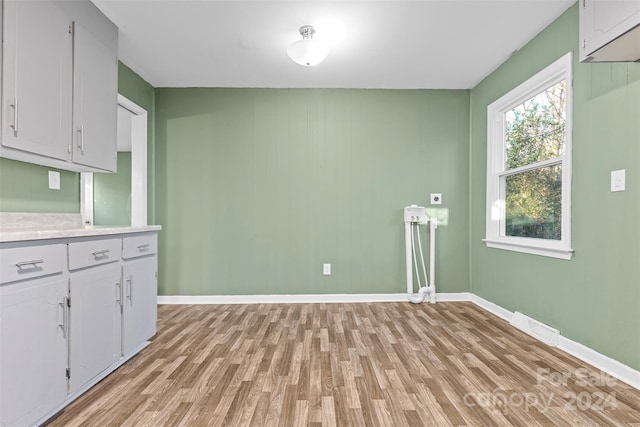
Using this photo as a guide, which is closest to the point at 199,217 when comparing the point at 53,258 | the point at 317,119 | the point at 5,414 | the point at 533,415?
the point at 317,119

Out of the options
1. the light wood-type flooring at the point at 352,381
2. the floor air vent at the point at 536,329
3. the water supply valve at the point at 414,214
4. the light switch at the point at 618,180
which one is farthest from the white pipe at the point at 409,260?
the light switch at the point at 618,180

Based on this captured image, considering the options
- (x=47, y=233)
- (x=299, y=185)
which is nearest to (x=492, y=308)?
(x=299, y=185)

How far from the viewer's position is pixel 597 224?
7.03 feet

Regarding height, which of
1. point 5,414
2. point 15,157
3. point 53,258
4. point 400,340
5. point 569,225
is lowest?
point 400,340

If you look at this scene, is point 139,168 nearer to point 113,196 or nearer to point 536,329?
point 113,196

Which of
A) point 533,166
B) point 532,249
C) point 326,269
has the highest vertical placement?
point 533,166

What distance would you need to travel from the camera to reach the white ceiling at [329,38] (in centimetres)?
234

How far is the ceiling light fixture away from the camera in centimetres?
247

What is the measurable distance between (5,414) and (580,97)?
3680 millimetres

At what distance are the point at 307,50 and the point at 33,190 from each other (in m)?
2.11

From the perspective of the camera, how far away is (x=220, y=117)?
376 centimetres

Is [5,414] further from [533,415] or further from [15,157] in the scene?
[533,415]

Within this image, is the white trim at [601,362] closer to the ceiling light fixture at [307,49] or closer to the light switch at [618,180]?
the light switch at [618,180]

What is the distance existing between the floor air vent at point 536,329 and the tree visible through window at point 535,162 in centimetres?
72
